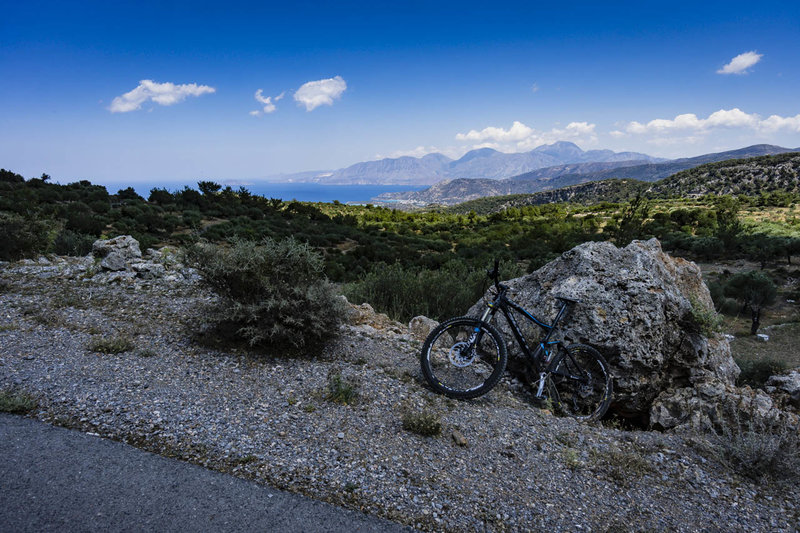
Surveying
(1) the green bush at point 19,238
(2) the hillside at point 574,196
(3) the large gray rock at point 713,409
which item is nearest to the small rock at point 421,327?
(3) the large gray rock at point 713,409

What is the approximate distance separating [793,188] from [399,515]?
88.0m

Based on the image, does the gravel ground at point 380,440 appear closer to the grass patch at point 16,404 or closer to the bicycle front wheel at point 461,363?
the grass patch at point 16,404

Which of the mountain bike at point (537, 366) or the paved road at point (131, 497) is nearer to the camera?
the paved road at point (131, 497)

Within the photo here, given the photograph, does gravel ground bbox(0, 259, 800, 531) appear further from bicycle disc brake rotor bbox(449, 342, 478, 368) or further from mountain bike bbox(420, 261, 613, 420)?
bicycle disc brake rotor bbox(449, 342, 478, 368)

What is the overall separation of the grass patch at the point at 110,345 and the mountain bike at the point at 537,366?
3567 millimetres

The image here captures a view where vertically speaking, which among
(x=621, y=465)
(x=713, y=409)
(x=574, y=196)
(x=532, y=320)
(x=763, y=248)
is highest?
(x=574, y=196)

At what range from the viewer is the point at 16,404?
3277mm

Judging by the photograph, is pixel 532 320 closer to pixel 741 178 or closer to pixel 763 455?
pixel 763 455

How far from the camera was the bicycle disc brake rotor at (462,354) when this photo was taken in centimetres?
445

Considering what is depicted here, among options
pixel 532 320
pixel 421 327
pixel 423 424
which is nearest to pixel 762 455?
pixel 532 320

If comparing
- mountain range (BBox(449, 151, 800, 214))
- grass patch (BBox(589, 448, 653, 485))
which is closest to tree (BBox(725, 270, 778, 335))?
grass patch (BBox(589, 448, 653, 485))

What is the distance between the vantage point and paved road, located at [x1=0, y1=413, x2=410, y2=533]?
2299 mm

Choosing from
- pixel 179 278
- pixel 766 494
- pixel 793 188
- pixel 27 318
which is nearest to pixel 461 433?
pixel 766 494

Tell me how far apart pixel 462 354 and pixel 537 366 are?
3.01 feet
